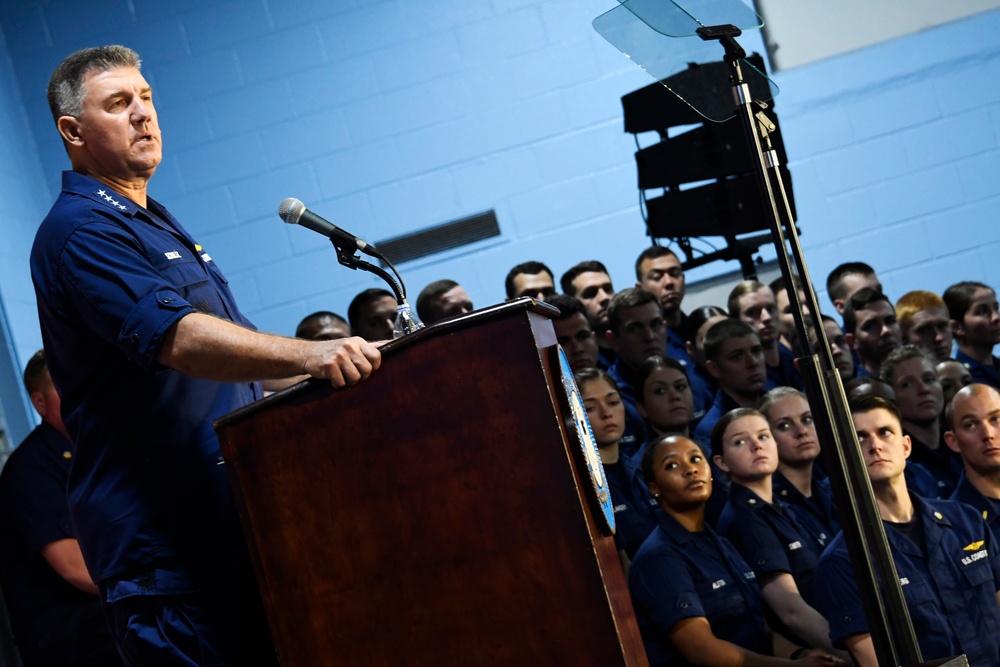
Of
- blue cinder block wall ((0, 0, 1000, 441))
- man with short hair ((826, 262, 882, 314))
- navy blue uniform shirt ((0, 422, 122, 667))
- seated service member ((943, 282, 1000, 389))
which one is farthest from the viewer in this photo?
blue cinder block wall ((0, 0, 1000, 441))

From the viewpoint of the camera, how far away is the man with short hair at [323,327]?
12.2ft

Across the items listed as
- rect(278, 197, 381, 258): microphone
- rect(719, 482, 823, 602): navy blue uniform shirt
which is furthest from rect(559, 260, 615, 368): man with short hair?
rect(278, 197, 381, 258): microphone

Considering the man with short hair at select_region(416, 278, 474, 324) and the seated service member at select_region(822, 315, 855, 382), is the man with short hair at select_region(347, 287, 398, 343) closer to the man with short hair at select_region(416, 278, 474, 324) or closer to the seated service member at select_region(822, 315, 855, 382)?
the man with short hair at select_region(416, 278, 474, 324)

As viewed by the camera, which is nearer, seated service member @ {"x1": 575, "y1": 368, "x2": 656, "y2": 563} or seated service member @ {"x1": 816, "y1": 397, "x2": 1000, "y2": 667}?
seated service member @ {"x1": 816, "y1": 397, "x2": 1000, "y2": 667}

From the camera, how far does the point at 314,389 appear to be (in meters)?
1.33

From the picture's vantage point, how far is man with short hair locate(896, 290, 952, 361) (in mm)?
4219

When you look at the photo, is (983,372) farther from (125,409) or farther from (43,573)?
(125,409)

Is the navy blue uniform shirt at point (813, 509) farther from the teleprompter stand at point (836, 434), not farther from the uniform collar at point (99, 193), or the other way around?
the uniform collar at point (99, 193)

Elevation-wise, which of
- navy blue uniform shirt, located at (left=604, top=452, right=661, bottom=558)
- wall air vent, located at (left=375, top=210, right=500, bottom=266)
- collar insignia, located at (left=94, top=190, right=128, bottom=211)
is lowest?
navy blue uniform shirt, located at (left=604, top=452, right=661, bottom=558)

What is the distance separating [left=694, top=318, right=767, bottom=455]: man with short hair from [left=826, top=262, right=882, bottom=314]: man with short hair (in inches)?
33.9

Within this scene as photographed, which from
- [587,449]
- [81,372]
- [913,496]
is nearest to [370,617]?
[587,449]

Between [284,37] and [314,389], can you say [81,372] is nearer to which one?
[314,389]

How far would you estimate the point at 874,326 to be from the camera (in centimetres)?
413

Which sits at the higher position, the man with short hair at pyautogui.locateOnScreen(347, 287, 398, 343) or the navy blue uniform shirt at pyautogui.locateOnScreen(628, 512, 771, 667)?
the man with short hair at pyautogui.locateOnScreen(347, 287, 398, 343)
